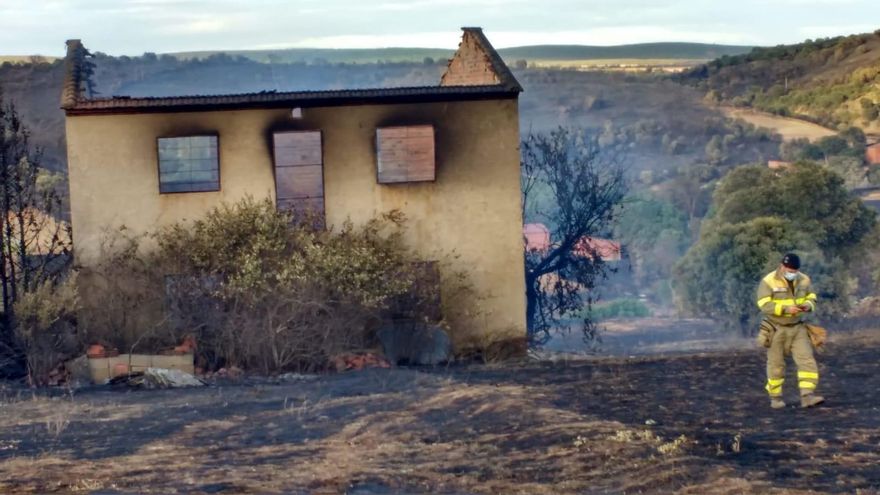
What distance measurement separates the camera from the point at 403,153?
79.5 feet

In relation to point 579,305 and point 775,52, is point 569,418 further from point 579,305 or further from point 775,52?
point 775,52

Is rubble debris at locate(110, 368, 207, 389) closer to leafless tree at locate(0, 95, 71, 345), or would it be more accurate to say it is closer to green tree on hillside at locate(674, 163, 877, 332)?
leafless tree at locate(0, 95, 71, 345)

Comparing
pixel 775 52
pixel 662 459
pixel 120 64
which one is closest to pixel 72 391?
pixel 662 459

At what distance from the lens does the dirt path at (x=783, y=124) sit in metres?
76.6

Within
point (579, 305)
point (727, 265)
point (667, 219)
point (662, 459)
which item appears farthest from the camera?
point (667, 219)

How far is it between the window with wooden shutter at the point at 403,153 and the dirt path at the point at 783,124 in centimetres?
5260

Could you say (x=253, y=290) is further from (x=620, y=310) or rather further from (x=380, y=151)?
(x=620, y=310)

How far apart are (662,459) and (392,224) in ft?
40.3

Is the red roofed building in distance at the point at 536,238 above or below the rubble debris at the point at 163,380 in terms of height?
above

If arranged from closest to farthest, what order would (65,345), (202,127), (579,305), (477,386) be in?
(477,386)
(65,345)
(202,127)
(579,305)

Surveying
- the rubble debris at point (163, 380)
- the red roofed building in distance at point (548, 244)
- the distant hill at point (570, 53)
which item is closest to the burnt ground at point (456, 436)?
the rubble debris at point (163, 380)

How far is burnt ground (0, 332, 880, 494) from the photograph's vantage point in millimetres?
12398

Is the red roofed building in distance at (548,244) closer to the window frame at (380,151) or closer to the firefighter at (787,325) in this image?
the window frame at (380,151)

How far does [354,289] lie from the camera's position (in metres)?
22.4
